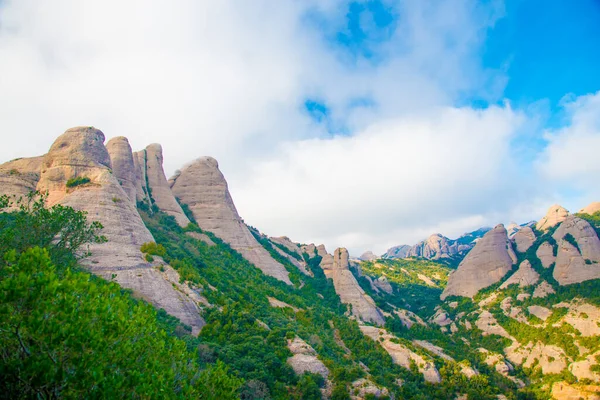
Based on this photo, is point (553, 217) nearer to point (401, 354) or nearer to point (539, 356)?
point (539, 356)

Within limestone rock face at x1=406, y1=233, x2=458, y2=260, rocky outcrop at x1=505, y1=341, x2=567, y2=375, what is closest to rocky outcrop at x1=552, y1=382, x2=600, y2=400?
rocky outcrop at x1=505, y1=341, x2=567, y2=375

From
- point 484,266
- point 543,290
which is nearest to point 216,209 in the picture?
point 484,266

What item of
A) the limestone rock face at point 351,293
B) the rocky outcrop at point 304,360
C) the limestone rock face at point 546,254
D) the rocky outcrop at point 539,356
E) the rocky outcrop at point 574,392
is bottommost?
the rocky outcrop at point 574,392

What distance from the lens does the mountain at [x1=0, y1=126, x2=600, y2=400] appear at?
9742 mm

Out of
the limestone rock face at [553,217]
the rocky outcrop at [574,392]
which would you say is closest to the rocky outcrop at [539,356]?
the rocky outcrop at [574,392]

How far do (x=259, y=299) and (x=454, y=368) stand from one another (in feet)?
85.8

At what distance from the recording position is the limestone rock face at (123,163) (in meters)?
56.2

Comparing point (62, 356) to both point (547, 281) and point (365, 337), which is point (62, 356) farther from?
point (547, 281)

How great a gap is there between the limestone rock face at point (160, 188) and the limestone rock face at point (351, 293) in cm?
3158

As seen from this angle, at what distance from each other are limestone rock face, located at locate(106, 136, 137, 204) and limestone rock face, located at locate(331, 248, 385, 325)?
40.7 meters

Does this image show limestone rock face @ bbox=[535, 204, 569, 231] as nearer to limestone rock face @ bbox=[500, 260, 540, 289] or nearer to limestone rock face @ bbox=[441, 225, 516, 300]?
limestone rock face @ bbox=[441, 225, 516, 300]

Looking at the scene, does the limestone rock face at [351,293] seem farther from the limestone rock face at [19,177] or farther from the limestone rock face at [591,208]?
the limestone rock face at [591,208]

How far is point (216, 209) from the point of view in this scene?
7038 cm

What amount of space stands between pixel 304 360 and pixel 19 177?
39.1 m
